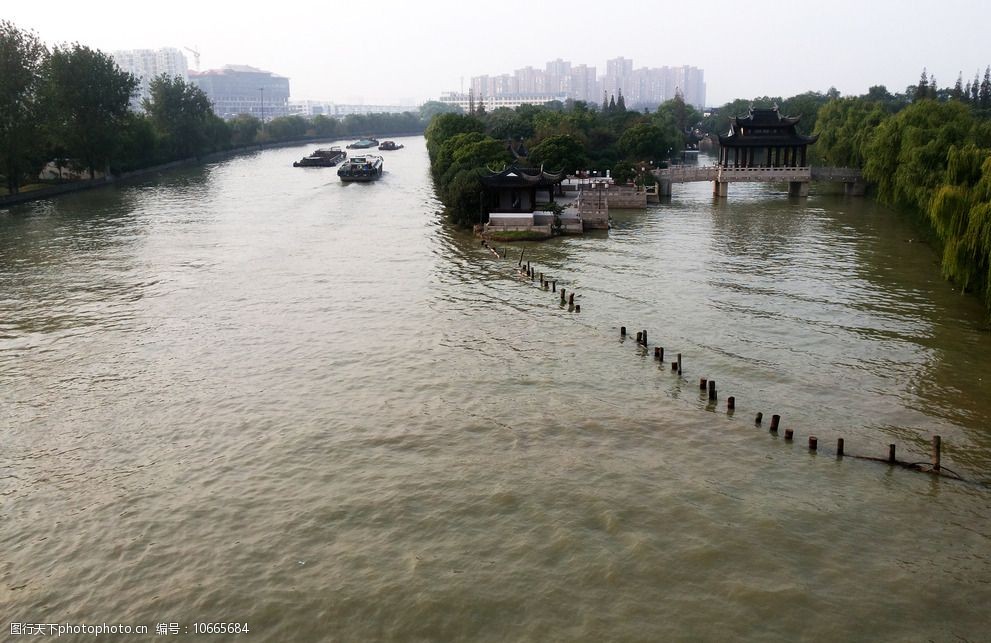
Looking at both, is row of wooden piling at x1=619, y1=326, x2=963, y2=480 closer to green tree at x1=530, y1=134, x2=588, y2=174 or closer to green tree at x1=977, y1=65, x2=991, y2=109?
green tree at x1=530, y1=134, x2=588, y2=174

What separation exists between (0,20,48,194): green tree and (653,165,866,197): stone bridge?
5333 cm

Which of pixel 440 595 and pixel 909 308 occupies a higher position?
pixel 909 308

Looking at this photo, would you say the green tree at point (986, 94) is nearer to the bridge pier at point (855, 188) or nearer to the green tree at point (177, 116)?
the bridge pier at point (855, 188)

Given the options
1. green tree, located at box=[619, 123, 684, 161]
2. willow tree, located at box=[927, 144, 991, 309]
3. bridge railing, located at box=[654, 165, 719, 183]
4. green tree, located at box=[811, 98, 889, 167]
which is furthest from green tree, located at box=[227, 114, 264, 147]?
willow tree, located at box=[927, 144, 991, 309]

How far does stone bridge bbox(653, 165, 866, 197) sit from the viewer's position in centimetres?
6606

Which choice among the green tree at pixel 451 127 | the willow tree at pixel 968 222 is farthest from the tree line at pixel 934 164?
the green tree at pixel 451 127

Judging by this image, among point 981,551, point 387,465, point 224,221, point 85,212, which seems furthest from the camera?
point 85,212

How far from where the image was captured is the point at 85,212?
63.4 meters

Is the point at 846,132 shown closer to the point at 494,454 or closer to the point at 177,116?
the point at 494,454

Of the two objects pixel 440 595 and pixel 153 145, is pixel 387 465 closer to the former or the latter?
pixel 440 595

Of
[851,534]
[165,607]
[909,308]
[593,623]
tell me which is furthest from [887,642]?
[909,308]

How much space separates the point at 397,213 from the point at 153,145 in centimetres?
4828

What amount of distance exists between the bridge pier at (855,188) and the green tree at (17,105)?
69.4 m

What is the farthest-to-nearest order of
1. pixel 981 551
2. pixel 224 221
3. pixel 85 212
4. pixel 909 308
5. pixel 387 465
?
1. pixel 85 212
2. pixel 224 221
3. pixel 909 308
4. pixel 387 465
5. pixel 981 551
